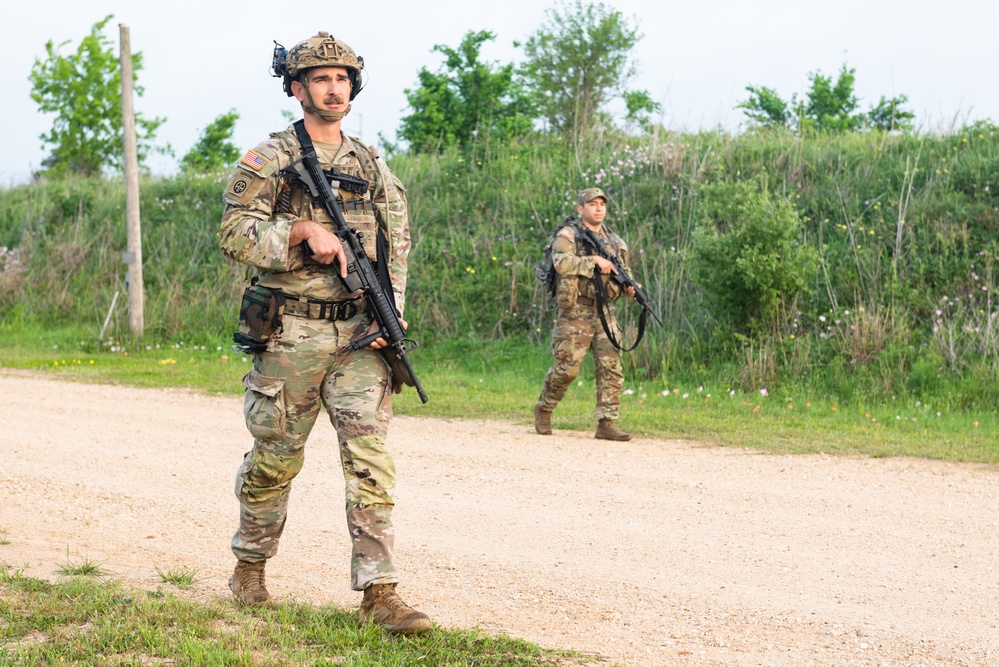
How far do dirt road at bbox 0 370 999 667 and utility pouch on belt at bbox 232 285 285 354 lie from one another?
114 centimetres

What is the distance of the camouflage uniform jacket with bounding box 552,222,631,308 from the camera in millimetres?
9330

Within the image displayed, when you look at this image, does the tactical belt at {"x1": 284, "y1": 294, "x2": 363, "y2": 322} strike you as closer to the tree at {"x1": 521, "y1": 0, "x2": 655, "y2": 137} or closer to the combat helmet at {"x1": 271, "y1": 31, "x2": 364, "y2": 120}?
the combat helmet at {"x1": 271, "y1": 31, "x2": 364, "y2": 120}

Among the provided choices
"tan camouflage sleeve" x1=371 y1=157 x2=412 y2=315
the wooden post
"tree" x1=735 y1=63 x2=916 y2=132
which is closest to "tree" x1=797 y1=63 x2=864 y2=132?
"tree" x1=735 y1=63 x2=916 y2=132

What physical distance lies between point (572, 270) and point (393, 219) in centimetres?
495

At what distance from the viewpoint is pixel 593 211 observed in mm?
9445

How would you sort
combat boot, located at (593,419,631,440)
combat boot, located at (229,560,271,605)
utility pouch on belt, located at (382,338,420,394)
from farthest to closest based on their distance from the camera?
combat boot, located at (593,419,631,440)
combat boot, located at (229,560,271,605)
utility pouch on belt, located at (382,338,420,394)

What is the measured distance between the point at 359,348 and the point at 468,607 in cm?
121

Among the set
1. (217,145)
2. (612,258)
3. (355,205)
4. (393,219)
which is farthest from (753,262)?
(217,145)

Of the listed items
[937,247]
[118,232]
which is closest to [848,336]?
[937,247]

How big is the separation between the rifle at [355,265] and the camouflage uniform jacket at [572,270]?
16.8 ft

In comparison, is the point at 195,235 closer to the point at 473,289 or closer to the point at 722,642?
the point at 473,289

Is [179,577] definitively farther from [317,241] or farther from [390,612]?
[317,241]

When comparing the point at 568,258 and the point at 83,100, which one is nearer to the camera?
the point at 568,258

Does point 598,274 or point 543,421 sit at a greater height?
point 598,274
